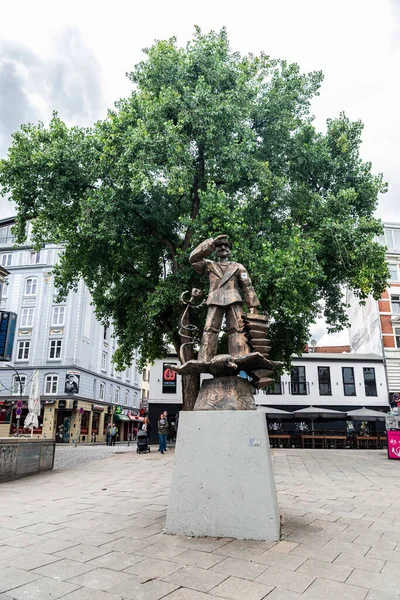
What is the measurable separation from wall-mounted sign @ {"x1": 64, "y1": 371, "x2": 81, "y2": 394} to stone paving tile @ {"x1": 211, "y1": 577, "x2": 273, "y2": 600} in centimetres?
3319

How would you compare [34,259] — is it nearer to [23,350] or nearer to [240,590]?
[23,350]

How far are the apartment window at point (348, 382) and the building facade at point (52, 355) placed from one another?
16.6 m

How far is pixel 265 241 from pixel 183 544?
10.5 meters

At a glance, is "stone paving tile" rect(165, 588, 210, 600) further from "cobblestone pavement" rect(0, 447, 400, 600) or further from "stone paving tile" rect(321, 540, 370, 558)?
"stone paving tile" rect(321, 540, 370, 558)

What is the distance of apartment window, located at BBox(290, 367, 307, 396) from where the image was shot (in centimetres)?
3102

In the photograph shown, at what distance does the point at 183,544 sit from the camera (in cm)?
450

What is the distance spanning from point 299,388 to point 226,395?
27.2m

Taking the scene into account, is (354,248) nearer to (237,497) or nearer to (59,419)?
(237,497)

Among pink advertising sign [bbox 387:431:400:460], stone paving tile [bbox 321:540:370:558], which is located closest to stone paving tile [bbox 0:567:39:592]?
stone paving tile [bbox 321:540:370:558]

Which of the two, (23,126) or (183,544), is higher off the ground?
(23,126)

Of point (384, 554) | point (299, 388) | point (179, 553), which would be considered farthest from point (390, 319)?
point (179, 553)

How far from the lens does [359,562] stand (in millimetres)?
4047

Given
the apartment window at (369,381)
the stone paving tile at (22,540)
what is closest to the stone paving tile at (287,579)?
the stone paving tile at (22,540)

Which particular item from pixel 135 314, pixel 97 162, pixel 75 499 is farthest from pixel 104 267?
pixel 75 499
